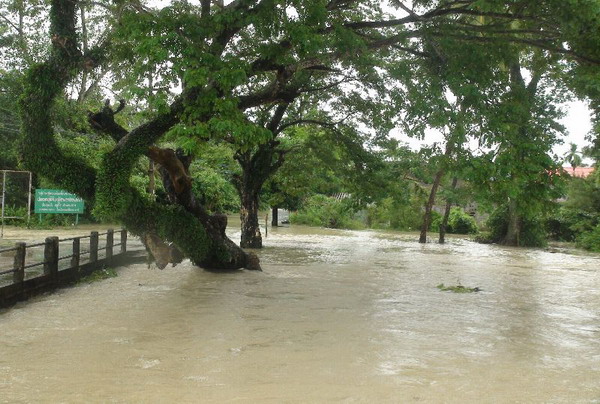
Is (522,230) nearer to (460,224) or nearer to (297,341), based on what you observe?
(460,224)

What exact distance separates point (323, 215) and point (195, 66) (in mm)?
38175

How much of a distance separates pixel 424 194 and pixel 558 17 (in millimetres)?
24757

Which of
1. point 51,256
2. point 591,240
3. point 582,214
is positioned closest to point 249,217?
point 51,256

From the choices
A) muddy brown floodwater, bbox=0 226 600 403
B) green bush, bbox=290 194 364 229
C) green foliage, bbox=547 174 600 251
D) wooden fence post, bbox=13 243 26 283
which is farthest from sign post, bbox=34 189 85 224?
green foliage, bbox=547 174 600 251

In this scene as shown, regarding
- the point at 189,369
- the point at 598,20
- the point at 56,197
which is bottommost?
the point at 189,369

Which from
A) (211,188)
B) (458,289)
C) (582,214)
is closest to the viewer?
(458,289)

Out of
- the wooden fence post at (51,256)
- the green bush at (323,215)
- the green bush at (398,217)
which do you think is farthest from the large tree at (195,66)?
the green bush at (323,215)

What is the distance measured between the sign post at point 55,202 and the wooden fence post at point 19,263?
13664 mm

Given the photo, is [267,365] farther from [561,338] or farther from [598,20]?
[598,20]

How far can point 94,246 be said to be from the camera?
14.5 meters

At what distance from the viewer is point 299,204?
4588 centimetres

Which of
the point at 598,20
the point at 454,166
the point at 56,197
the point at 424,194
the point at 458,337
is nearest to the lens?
the point at 598,20

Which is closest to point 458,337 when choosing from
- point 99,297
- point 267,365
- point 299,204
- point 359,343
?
point 359,343

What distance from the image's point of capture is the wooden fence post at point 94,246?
47.1ft
